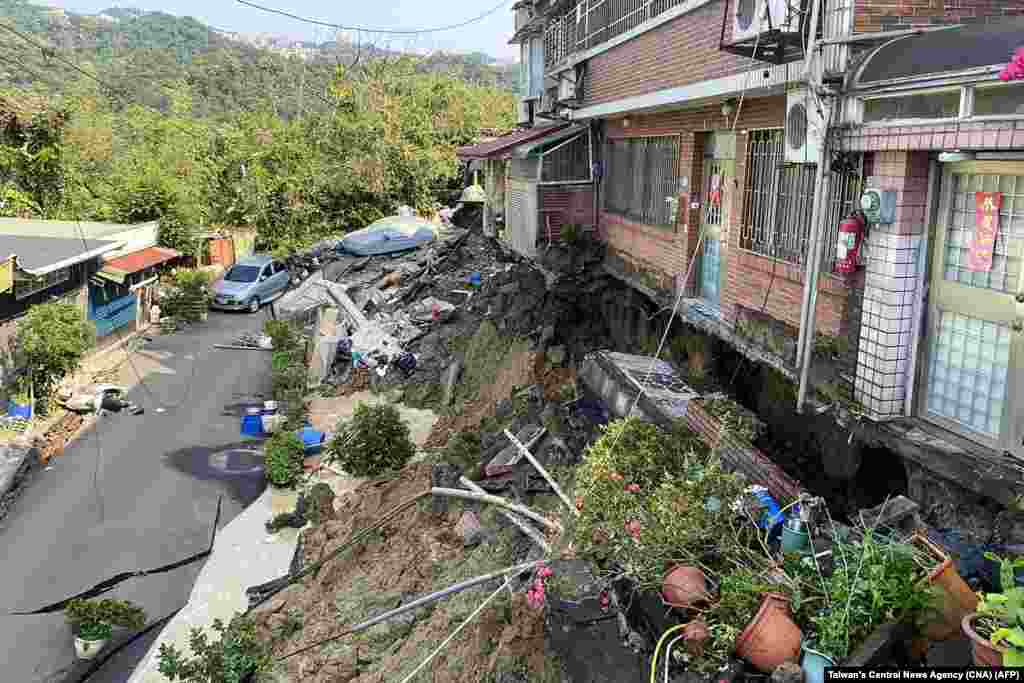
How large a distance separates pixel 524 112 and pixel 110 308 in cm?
1361

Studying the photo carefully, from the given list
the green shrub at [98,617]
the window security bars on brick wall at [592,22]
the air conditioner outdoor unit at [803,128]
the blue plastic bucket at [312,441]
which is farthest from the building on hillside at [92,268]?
the air conditioner outdoor unit at [803,128]

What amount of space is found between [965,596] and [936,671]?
631 mm

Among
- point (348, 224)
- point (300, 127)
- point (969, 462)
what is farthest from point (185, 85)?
point (969, 462)

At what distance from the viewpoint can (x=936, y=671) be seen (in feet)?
13.6

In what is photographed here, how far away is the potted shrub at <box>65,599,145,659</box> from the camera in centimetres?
1070

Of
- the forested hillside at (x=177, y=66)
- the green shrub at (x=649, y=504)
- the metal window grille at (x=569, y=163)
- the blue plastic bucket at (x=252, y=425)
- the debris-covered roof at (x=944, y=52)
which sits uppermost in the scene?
the forested hillside at (x=177, y=66)

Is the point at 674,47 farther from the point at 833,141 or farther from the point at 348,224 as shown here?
the point at 348,224

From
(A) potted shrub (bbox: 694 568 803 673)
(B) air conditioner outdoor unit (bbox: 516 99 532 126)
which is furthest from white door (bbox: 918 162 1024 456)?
(B) air conditioner outdoor unit (bbox: 516 99 532 126)

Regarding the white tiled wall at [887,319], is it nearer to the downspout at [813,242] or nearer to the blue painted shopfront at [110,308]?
the downspout at [813,242]

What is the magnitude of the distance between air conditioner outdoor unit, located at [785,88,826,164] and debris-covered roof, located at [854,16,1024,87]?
0.46 meters

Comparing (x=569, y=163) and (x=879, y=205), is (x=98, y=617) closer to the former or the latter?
(x=879, y=205)

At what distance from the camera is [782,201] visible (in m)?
8.30

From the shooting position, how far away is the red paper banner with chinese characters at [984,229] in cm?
554

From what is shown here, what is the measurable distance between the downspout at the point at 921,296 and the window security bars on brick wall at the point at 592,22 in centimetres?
478
